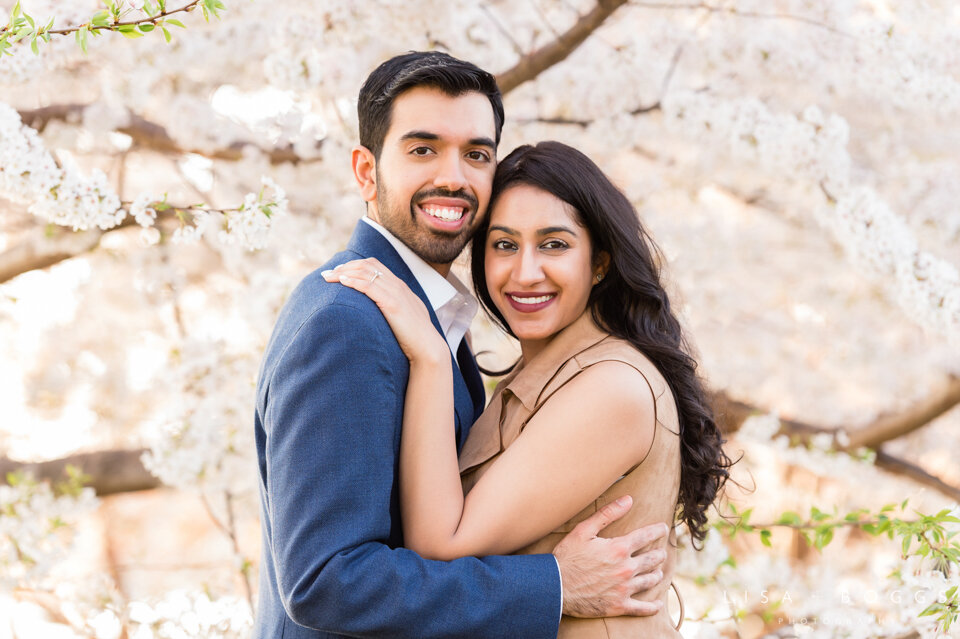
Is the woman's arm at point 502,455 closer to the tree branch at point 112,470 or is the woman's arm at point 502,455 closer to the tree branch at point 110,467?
the tree branch at point 110,467

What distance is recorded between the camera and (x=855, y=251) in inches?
131

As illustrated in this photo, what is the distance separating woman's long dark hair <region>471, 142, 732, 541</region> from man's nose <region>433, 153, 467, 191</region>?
121 mm

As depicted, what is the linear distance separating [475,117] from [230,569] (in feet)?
9.85

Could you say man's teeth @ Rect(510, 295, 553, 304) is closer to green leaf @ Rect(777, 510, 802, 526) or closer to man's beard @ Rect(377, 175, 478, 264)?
man's beard @ Rect(377, 175, 478, 264)

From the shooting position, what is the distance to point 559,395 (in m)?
1.65

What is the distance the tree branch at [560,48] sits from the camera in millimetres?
3105

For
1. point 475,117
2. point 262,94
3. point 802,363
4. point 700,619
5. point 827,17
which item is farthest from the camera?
point 802,363

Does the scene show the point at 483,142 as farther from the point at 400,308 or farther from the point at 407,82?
the point at 400,308

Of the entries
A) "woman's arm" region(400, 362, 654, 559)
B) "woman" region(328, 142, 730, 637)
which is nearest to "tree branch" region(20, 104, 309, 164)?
"woman" region(328, 142, 730, 637)

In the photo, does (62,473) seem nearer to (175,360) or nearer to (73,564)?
(175,360)

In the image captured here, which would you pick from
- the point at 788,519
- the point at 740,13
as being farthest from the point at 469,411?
the point at 740,13

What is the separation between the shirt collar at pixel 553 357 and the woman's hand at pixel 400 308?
0.25 meters

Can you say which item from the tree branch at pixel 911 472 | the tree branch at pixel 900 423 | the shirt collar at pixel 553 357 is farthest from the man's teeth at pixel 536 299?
the tree branch at pixel 911 472

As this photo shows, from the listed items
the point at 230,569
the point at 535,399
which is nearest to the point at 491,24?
the point at 535,399
